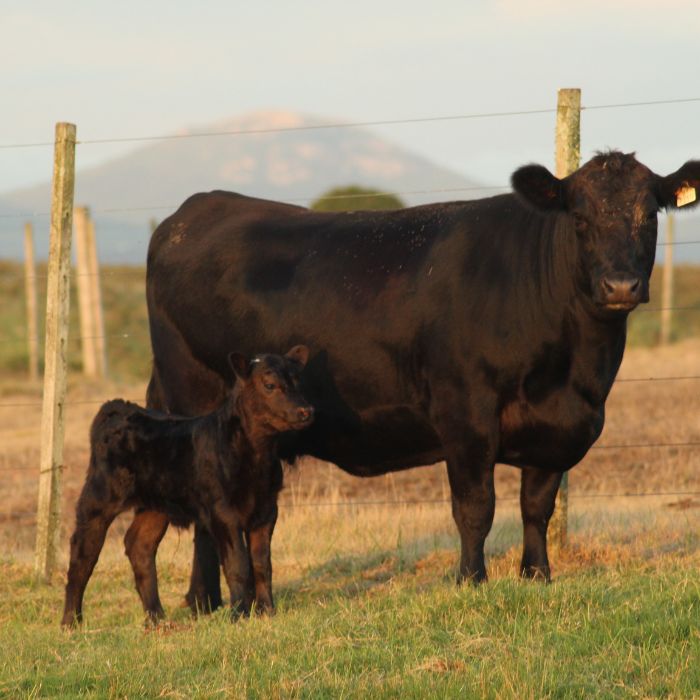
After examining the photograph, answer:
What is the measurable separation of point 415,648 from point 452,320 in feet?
8.15

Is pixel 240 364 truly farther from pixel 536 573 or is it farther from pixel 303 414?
pixel 536 573

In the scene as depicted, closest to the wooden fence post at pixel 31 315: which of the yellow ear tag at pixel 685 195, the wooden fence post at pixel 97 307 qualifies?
the wooden fence post at pixel 97 307

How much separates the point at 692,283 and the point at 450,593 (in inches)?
1704

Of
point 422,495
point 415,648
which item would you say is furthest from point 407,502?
point 415,648

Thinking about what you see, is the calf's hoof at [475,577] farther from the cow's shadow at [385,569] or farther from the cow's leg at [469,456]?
the cow's shadow at [385,569]

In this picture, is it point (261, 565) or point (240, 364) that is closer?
point (261, 565)

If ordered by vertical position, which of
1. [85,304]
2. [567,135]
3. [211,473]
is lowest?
[211,473]

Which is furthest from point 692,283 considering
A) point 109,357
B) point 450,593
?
point 450,593

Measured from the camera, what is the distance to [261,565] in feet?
26.3

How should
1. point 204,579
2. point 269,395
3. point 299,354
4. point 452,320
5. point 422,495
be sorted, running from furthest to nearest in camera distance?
point 422,495
point 204,579
point 299,354
point 452,320
point 269,395

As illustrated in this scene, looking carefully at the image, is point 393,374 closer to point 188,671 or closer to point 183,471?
point 183,471

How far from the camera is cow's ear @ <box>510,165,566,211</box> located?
26.0ft

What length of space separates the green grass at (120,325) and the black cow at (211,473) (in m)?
22.5

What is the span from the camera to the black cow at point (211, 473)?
7.97 meters
